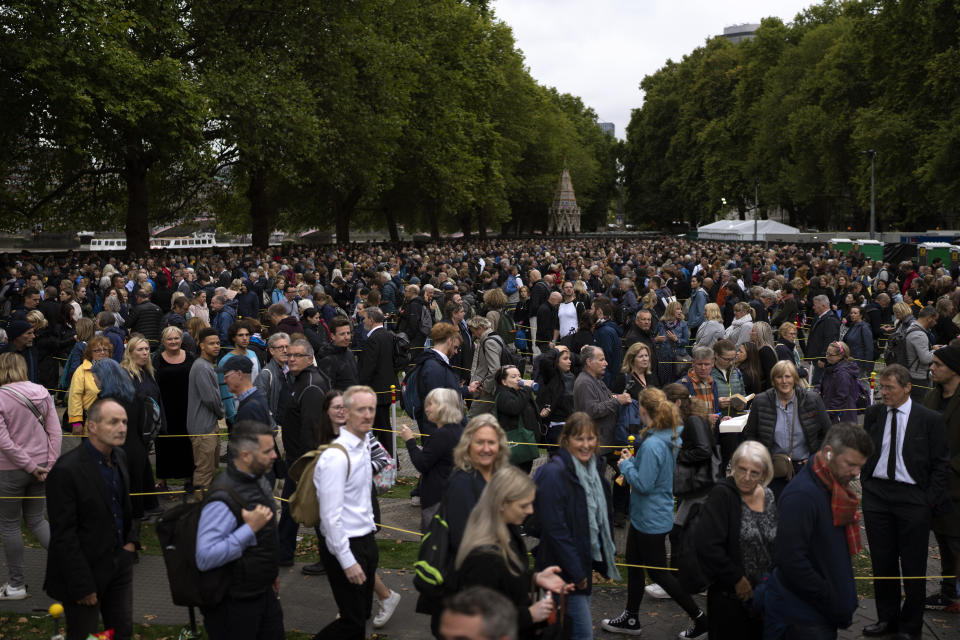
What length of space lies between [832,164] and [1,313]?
44.9 metres

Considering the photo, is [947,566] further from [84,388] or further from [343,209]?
[343,209]

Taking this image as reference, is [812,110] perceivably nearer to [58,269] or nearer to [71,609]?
[58,269]

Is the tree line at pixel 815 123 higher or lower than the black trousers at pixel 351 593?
higher

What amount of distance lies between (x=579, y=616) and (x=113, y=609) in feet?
8.57

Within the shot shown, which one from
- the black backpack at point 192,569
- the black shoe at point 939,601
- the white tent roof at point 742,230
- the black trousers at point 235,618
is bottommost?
the black shoe at point 939,601

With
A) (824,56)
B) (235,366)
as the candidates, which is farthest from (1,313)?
(824,56)

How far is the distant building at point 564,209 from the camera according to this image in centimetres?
8250

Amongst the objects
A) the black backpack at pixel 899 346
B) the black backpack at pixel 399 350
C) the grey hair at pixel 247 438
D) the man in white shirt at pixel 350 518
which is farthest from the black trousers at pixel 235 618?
the black backpack at pixel 899 346

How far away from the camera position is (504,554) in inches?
154

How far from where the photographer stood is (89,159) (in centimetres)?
3106

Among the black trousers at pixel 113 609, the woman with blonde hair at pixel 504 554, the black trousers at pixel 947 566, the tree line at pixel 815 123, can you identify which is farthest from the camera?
the tree line at pixel 815 123

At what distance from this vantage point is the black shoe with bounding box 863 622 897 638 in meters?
6.03

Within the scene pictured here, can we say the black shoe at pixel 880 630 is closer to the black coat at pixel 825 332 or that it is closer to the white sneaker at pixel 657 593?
the white sneaker at pixel 657 593

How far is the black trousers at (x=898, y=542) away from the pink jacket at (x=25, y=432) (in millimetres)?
5747
